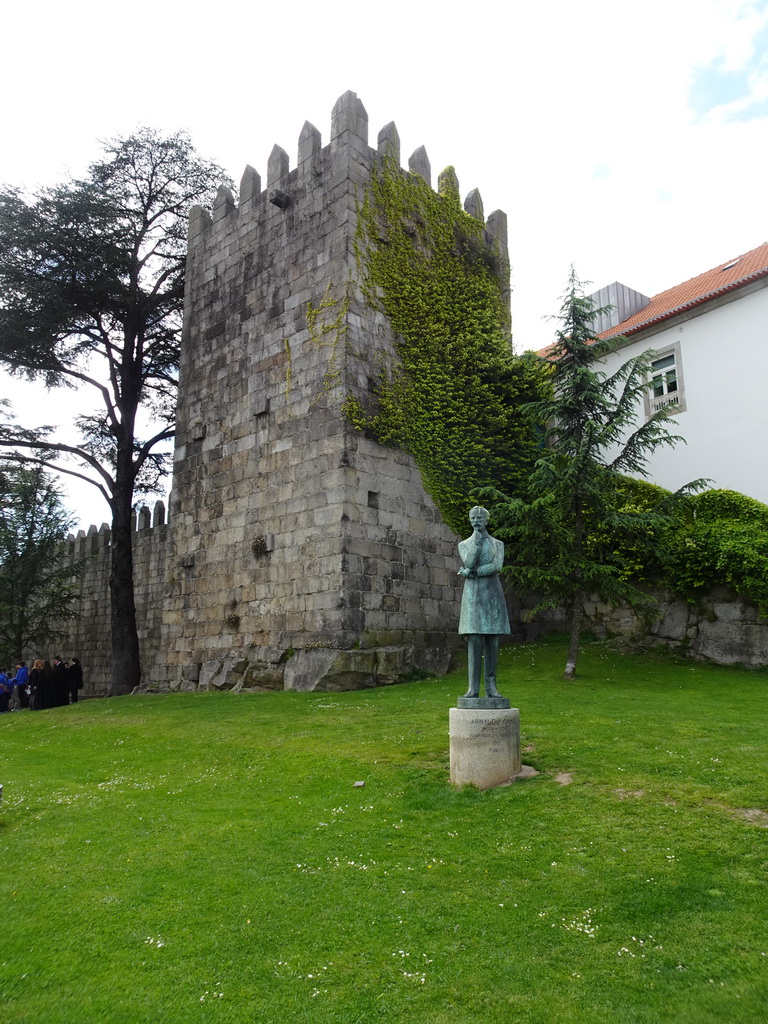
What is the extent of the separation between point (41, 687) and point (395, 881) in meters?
16.0

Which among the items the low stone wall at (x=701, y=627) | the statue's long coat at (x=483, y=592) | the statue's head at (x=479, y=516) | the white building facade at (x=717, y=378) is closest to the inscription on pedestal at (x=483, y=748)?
the statue's long coat at (x=483, y=592)

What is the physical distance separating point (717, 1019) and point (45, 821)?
224 inches

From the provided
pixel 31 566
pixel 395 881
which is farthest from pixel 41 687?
pixel 395 881

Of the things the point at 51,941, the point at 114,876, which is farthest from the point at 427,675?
the point at 51,941

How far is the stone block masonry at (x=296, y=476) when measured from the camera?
13711mm

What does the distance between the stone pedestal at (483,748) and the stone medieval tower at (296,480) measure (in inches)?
236

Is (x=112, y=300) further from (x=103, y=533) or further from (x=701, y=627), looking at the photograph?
(x=701, y=627)

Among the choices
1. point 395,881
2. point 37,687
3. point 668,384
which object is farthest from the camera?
point 668,384

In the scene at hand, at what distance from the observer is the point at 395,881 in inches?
206

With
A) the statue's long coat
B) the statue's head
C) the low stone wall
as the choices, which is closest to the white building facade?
the low stone wall

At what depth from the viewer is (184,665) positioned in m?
16.5

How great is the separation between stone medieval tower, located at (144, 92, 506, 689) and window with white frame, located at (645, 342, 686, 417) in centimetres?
772

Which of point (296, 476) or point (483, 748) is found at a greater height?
point (296, 476)

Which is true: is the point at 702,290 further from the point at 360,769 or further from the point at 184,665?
the point at 360,769
